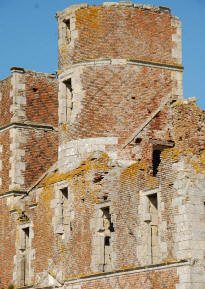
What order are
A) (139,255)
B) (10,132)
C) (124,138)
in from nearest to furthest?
1. (139,255)
2. (124,138)
3. (10,132)

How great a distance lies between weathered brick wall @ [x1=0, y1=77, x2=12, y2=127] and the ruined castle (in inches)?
21.9

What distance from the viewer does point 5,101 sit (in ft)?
105

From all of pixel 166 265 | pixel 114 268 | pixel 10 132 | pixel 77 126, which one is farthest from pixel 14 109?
pixel 166 265

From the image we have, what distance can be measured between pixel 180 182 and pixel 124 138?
447cm

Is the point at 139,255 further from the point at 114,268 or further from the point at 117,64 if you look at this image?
the point at 117,64

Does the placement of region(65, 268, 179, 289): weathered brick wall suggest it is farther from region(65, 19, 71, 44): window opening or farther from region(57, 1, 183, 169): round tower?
region(65, 19, 71, 44): window opening

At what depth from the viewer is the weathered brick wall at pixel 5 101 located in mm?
31625

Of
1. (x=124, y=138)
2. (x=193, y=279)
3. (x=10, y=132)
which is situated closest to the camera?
(x=193, y=279)

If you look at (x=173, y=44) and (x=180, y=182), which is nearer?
(x=180, y=182)

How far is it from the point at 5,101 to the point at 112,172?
793 cm

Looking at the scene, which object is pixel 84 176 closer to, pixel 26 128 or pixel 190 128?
pixel 190 128

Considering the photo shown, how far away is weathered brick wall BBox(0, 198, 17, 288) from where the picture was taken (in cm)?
2972

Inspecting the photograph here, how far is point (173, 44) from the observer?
91.6 ft

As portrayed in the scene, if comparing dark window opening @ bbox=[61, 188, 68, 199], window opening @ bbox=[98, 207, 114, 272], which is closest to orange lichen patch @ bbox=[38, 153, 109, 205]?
dark window opening @ bbox=[61, 188, 68, 199]
